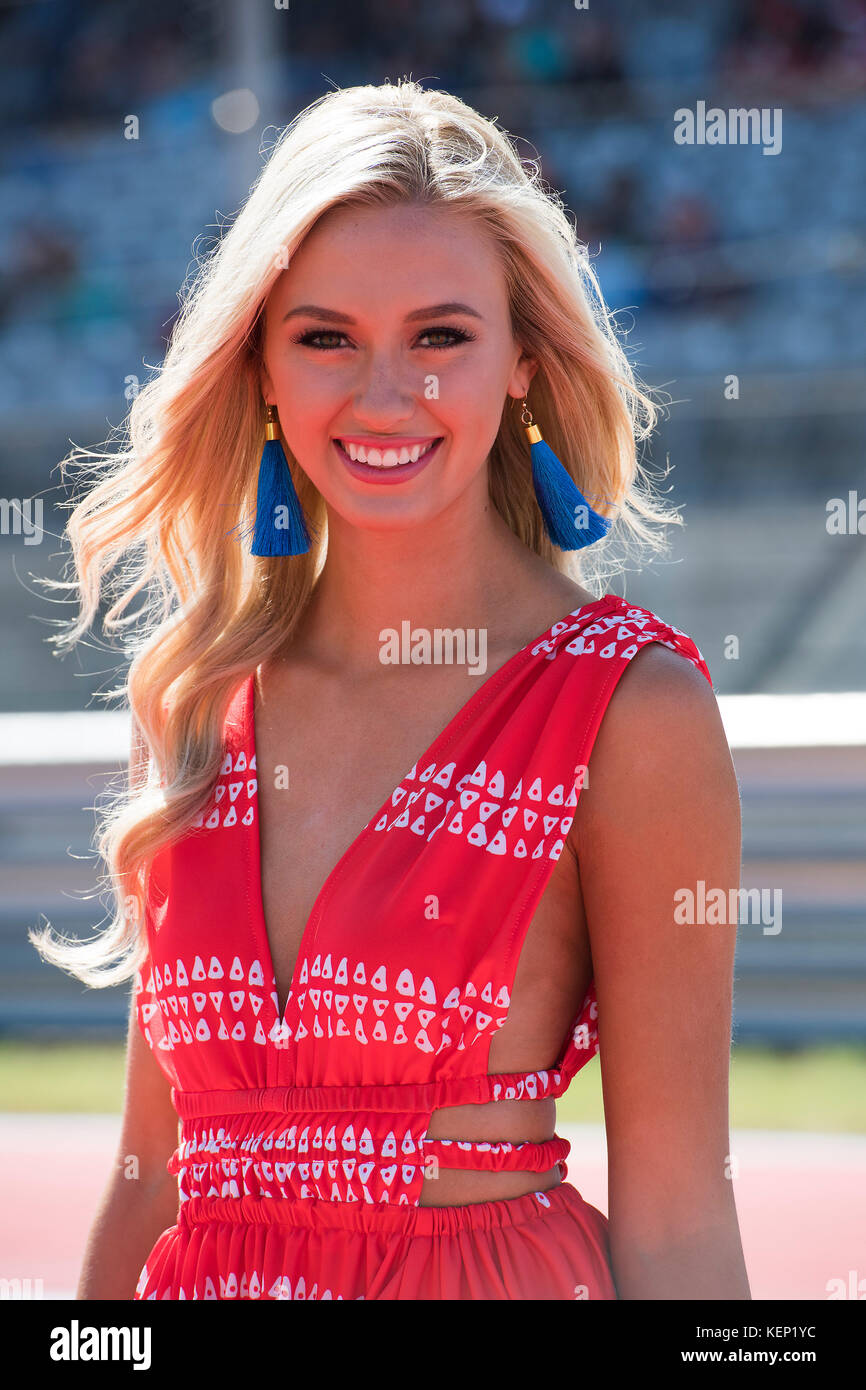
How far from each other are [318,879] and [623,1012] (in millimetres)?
365

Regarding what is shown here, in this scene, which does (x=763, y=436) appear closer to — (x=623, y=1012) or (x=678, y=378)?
(x=678, y=378)

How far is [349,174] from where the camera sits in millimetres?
1773

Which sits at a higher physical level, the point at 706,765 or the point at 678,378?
the point at 678,378

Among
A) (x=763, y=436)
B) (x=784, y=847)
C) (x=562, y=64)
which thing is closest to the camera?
(x=784, y=847)

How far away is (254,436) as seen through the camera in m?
2.05

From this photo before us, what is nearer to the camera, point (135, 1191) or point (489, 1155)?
point (489, 1155)

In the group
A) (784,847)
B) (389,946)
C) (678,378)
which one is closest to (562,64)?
(678,378)

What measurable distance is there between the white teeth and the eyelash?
0.10m

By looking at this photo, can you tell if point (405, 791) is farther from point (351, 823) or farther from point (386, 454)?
point (386, 454)

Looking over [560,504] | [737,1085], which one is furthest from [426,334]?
[737,1085]

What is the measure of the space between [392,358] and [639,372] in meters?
6.45

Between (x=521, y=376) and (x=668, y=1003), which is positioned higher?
(x=521, y=376)

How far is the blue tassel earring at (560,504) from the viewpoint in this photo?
192 cm

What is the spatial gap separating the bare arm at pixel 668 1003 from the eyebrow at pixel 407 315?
50cm
